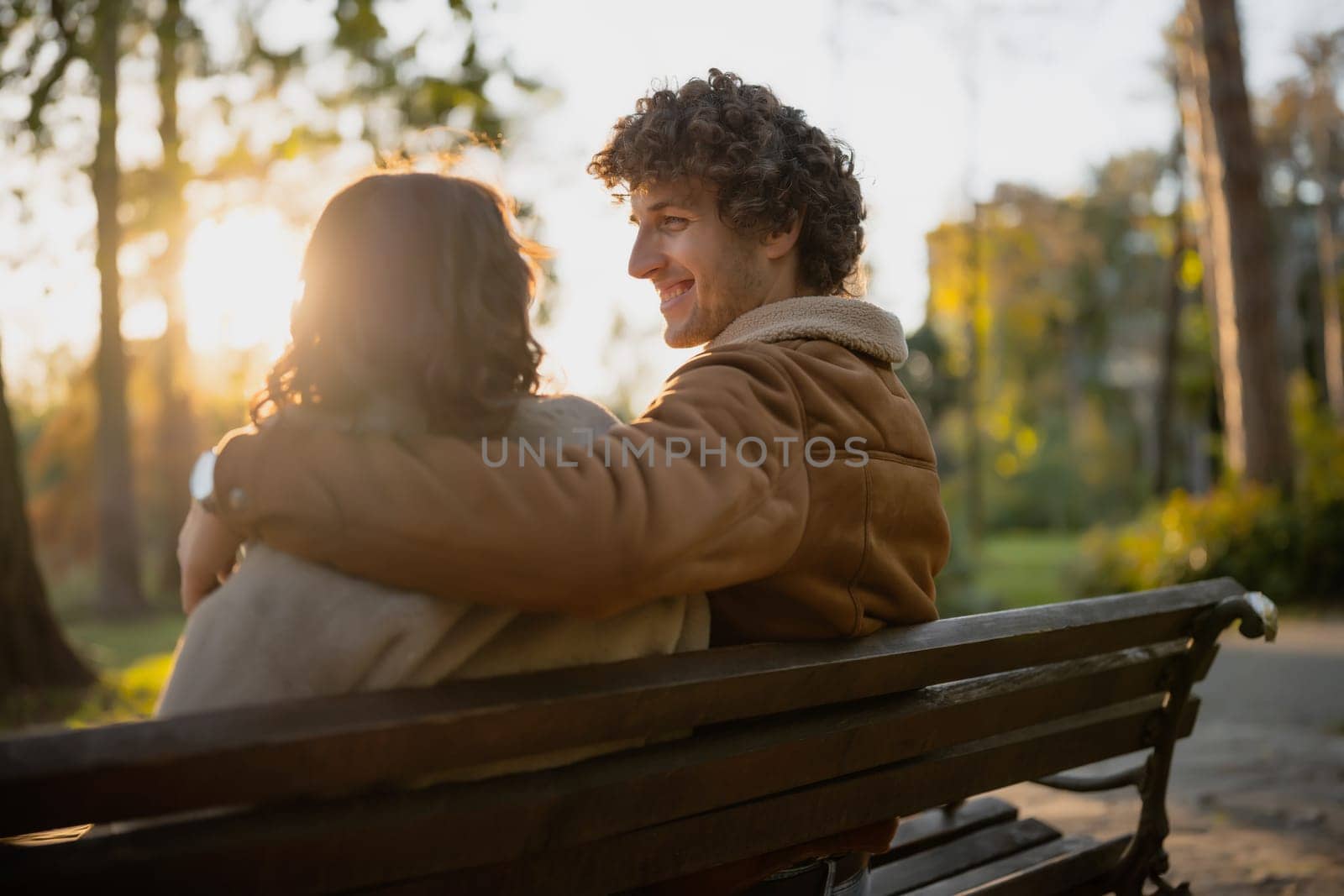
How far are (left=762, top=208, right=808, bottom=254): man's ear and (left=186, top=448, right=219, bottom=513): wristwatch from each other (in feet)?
3.79

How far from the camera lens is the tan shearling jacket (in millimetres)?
Answer: 1521

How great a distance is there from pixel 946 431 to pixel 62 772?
49.0m

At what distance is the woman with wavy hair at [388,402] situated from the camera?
1.57 metres

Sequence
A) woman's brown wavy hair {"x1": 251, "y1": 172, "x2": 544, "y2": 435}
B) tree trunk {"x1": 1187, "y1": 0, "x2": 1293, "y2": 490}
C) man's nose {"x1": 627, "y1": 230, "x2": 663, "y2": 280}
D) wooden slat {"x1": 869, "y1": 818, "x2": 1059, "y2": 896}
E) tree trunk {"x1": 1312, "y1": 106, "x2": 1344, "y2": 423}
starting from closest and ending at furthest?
woman's brown wavy hair {"x1": 251, "y1": 172, "x2": 544, "y2": 435} < man's nose {"x1": 627, "y1": 230, "x2": 663, "y2": 280} < wooden slat {"x1": 869, "y1": 818, "x2": 1059, "y2": 896} < tree trunk {"x1": 1187, "y1": 0, "x2": 1293, "y2": 490} < tree trunk {"x1": 1312, "y1": 106, "x2": 1344, "y2": 423}

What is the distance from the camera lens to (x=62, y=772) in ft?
4.15

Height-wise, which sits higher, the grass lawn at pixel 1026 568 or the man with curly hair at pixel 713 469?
the man with curly hair at pixel 713 469

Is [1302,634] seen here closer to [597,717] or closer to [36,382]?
[597,717]

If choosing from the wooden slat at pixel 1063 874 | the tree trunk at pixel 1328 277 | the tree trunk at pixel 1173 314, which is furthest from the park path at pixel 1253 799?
the tree trunk at pixel 1173 314

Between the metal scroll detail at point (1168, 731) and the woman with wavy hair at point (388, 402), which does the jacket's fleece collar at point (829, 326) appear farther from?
the metal scroll detail at point (1168, 731)

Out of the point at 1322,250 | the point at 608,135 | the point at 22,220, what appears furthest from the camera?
the point at 1322,250

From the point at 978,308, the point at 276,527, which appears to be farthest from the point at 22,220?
the point at 978,308

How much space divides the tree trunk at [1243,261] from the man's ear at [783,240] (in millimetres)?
11806

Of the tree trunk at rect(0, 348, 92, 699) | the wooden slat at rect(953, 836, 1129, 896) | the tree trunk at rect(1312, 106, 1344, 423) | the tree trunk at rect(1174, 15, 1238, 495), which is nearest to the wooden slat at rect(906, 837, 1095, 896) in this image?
the wooden slat at rect(953, 836, 1129, 896)

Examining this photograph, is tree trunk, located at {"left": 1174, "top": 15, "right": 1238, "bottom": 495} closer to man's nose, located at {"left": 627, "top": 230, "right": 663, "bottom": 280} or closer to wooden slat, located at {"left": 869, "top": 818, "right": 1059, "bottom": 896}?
wooden slat, located at {"left": 869, "top": 818, "right": 1059, "bottom": 896}
